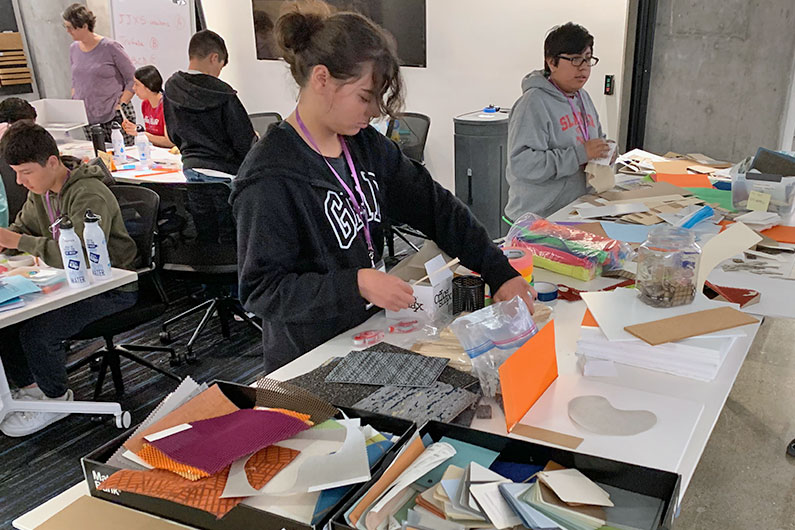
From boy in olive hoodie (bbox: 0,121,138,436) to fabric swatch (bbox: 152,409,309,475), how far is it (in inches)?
74.0

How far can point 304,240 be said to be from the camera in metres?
1.52

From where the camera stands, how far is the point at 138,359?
3.08m

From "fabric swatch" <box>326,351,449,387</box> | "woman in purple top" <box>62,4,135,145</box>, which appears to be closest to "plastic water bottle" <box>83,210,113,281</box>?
"fabric swatch" <box>326,351,449,387</box>

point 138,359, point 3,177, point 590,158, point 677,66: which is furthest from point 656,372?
point 3,177

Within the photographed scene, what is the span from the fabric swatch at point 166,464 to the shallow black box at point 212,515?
4 centimetres

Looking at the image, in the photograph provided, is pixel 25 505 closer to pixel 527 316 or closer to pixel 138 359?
pixel 138 359

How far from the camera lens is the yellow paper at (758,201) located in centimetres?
242

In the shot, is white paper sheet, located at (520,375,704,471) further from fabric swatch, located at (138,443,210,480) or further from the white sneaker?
the white sneaker

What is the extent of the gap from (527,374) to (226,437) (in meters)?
0.55

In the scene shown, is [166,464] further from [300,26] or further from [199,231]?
[199,231]

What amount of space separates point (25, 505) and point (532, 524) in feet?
7.07

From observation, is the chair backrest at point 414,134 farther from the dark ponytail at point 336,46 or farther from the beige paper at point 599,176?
the dark ponytail at point 336,46

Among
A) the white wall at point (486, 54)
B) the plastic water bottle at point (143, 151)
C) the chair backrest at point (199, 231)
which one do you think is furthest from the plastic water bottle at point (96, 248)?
the white wall at point (486, 54)

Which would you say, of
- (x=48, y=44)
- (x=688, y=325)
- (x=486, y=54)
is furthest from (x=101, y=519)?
(x=48, y=44)
